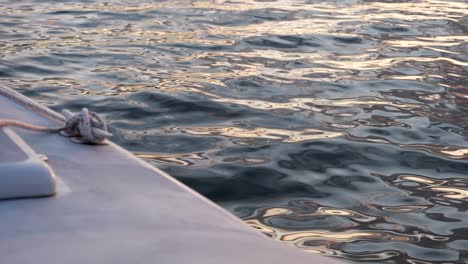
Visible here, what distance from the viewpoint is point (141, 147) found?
168 inches

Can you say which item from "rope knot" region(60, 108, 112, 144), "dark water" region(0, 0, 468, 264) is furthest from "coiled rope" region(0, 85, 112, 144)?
"dark water" region(0, 0, 468, 264)

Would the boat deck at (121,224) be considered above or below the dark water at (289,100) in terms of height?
below

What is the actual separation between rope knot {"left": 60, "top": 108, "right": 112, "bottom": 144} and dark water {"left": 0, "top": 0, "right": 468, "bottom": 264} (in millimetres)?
972

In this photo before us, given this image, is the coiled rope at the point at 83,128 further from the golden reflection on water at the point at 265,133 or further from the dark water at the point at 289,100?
the golden reflection on water at the point at 265,133

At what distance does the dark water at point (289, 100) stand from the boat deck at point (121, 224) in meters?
1.10

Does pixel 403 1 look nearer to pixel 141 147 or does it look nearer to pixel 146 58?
pixel 146 58

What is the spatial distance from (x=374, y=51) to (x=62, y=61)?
2.34 meters

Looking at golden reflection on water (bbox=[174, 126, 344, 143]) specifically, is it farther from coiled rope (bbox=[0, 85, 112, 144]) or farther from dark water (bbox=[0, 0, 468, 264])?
coiled rope (bbox=[0, 85, 112, 144])

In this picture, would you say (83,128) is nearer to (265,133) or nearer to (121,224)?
(121,224)

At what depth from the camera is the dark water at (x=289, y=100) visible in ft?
11.5

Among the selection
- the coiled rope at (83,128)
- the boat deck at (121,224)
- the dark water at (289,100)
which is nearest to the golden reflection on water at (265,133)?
the dark water at (289,100)

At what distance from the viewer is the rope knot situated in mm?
2393

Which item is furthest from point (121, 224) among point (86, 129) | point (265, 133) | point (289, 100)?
point (289, 100)

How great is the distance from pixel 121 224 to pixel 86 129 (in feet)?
2.18
